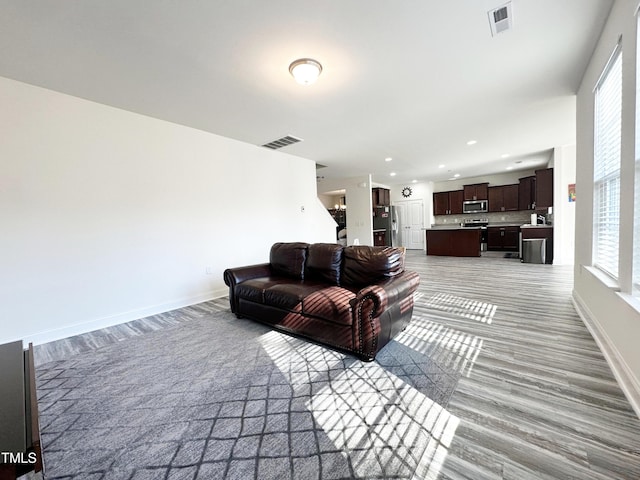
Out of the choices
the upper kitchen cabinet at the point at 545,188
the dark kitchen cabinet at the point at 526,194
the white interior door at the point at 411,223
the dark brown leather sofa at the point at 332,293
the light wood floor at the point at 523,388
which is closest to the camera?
the light wood floor at the point at 523,388

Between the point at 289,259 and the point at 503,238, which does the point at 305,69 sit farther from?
the point at 503,238

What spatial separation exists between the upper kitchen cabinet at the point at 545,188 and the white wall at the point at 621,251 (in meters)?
4.25

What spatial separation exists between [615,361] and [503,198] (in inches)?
328

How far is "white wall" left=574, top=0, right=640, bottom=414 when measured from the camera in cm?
172

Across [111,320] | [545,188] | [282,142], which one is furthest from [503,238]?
[111,320]

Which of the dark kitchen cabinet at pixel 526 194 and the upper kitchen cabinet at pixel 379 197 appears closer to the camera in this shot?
the dark kitchen cabinet at pixel 526 194

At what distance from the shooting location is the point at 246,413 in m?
1.65

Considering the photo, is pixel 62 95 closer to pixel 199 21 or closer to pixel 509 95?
pixel 199 21

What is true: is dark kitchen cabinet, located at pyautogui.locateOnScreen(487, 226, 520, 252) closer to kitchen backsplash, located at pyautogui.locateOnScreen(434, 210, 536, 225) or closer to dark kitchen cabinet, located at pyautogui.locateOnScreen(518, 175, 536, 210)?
kitchen backsplash, located at pyautogui.locateOnScreen(434, 210, 536, 225)

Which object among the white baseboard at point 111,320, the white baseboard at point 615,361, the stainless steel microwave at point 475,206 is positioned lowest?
the white baseboard at point 615,361

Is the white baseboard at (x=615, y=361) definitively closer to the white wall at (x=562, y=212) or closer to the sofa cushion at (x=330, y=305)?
the sofa cushion at (x=330, y=305)

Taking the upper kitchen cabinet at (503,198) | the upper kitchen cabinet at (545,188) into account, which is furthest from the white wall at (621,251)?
the upper kitchen cabinet at (503,198)

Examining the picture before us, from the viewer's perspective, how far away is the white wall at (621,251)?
1717 mm

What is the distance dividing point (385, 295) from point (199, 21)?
2.61 metres
